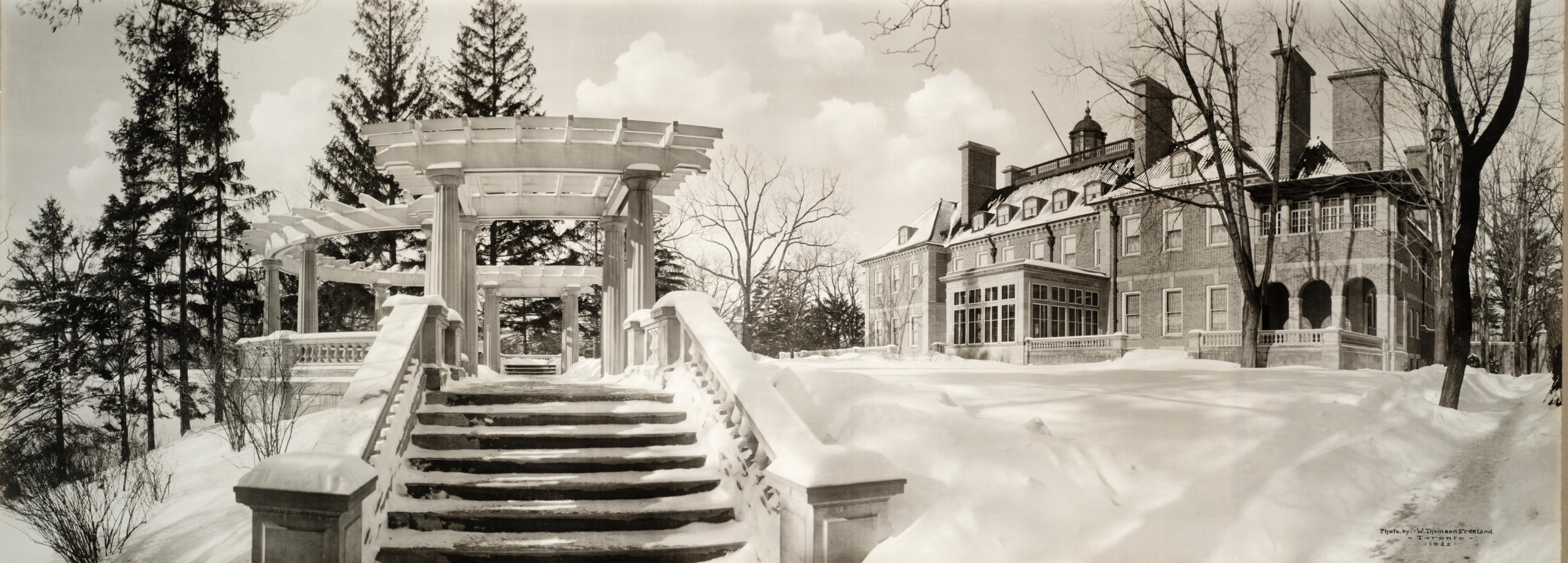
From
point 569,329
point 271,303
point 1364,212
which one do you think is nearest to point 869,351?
point 1364,212

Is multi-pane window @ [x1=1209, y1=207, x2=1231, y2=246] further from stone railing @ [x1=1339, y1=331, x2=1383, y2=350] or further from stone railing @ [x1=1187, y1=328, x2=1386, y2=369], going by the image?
stone railing @ [x1=1339, y1=331, x2=1383, y2=350]

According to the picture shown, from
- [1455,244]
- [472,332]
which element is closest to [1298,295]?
[1455,244]

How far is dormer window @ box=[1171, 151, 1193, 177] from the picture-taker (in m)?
4.90

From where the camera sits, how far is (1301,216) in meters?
4.51

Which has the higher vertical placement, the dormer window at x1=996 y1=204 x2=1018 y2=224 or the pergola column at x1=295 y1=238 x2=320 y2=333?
the dormer window at x1=996 y1=204 x2=1018 y2=224

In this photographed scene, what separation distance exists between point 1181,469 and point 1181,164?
6.34 ft

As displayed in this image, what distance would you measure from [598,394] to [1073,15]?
3.76 m

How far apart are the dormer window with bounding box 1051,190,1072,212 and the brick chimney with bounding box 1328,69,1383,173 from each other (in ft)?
4.84

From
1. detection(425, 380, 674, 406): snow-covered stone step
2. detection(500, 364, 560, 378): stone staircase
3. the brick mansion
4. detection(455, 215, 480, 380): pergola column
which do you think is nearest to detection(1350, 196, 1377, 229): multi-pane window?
the brick mansion

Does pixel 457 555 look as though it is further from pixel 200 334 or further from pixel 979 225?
pixel 979 225

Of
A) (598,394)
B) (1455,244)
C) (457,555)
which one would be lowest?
(457,555)

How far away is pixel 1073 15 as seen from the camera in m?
Result: 4.94

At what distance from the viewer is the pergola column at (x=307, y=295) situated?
22.9ft

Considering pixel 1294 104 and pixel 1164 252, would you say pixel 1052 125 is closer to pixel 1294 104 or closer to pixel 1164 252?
pixel 1164 252
